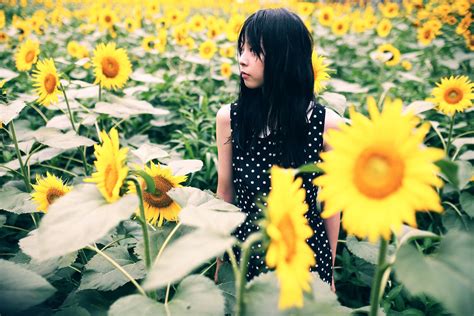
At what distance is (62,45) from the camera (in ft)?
13.9

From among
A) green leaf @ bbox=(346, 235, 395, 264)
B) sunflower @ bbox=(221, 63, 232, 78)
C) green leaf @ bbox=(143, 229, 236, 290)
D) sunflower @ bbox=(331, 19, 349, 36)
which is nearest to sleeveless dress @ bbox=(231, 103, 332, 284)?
green leaf @ bbox=(346, 235, 395, 264)

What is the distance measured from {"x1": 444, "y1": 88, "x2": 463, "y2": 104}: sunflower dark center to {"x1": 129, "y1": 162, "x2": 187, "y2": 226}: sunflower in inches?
50.5

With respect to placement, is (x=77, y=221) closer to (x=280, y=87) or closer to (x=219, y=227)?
(x=219, y=227)

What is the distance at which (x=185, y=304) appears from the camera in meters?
0.68

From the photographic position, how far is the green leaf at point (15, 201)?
1222 mm

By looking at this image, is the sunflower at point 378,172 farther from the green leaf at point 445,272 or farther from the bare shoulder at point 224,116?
the bare shoulder at point 224,116

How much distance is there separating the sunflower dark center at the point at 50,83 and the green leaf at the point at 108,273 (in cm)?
81

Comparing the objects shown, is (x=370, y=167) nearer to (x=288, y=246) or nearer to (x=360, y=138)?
(x=360, y=138)

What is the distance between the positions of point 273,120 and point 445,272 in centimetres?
88

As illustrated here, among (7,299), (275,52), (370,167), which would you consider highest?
(275,52)

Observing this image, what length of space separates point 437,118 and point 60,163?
2.45m

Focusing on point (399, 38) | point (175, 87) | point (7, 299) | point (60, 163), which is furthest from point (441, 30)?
point (7, 299)

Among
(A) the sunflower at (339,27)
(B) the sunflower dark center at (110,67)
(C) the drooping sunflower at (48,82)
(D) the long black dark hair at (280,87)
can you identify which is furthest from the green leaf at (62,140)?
(A) the sunflower at (339,27)

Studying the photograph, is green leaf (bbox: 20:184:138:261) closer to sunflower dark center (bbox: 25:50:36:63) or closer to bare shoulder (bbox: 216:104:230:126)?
bare shoulder (bbox: 216:104:230:126)
